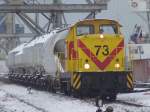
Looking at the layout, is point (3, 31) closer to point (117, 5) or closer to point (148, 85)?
point (117, 5)

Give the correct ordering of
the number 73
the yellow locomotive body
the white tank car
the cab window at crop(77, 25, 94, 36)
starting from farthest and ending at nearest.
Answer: the white tank car → the cab window at crop(77, 25, 94, 36) → the number 73 → the yellow locomotive body

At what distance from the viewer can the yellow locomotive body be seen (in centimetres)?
2377

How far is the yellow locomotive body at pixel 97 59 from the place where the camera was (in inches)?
936

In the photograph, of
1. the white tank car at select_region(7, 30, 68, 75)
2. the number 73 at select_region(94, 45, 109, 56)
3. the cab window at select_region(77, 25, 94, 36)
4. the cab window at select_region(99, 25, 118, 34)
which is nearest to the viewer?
the number 73 at select_region(94, 45, 109, 56)

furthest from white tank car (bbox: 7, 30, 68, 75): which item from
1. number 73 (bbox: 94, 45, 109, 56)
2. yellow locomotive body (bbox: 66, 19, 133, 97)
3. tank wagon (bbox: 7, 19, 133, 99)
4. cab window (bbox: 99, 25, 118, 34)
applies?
number 73 (bbox: 94, 45, 109, 56)

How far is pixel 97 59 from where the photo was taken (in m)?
24.2

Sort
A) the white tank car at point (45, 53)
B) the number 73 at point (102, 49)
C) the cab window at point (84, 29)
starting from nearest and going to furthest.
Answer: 1. the number 73 at point (102, 49)
2. the cab window at point (84, 29)
3. the white tank car at point (45, 53)

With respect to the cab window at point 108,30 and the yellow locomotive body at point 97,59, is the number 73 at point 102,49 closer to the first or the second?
the yellow locomotive body at point 97,59

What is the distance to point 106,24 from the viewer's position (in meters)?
25.0

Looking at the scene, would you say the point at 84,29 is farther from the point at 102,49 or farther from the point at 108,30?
the point at 102,49

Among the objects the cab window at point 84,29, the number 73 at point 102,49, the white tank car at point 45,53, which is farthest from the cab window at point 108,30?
the white tank car at point 45,53

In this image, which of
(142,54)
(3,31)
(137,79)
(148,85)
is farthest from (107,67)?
(3,31)

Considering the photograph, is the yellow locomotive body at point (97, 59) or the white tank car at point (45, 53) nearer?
the yellow locomotive body at point (97, 59)

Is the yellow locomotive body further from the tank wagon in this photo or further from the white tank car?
the white tank car
